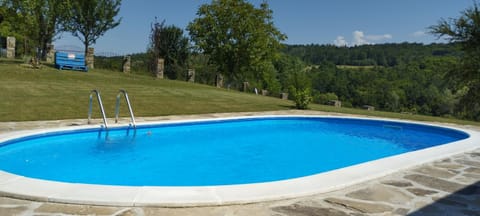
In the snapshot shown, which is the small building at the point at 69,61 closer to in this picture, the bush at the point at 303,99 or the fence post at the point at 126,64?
the fence post at the point at 126,64

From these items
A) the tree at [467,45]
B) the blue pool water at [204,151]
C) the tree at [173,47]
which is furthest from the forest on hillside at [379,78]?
the blue pool water at [204,151]

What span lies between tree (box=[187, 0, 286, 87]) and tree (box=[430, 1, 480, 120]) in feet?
41.3

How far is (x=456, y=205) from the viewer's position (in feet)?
11.4

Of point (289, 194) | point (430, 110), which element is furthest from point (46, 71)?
point (430, 110)

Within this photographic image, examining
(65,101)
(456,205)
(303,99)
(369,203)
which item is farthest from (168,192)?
(303,99)

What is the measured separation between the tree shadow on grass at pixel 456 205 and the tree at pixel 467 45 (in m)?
17.3

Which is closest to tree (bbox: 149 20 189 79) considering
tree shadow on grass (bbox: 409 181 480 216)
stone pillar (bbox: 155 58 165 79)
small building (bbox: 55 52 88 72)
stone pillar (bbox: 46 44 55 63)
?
stone pillar (bbox: 155 58 165 79)

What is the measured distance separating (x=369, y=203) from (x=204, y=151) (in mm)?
4550

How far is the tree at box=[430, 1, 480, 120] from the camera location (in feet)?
59.7

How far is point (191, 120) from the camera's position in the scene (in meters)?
9.52

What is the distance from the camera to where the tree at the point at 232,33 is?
88.9 feet

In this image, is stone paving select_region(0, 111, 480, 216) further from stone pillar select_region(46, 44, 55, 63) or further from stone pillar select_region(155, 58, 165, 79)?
stone pillar select_region(46, 44, 55, 63)

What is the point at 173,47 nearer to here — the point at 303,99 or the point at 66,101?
the point at 303,99

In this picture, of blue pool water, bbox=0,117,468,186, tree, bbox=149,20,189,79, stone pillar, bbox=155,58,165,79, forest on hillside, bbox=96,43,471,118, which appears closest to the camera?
blue pool water, bbox=0,117,468,186
